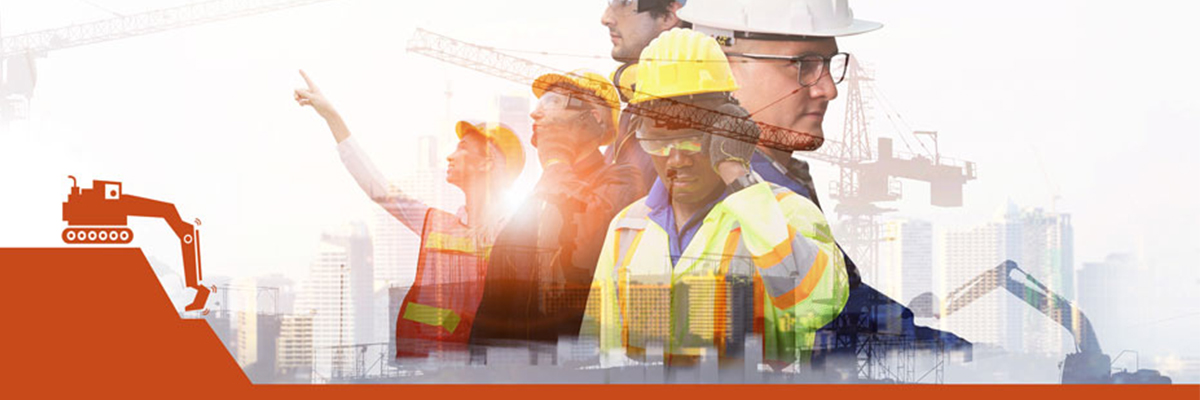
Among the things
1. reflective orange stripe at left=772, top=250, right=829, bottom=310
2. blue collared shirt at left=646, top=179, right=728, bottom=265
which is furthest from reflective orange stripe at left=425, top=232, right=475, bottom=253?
reflective orange stripe at left=772, top=250, right=829, bottom=310

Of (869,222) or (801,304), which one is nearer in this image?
(801,304)

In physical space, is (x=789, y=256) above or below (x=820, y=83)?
below

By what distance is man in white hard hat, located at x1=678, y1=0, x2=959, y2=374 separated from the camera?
996 cm

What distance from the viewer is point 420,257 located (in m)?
10.4

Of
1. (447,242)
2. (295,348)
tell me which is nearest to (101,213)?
(295,348)

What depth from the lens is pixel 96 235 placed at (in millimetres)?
9477

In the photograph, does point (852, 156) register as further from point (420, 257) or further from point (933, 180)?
point (420, 257)

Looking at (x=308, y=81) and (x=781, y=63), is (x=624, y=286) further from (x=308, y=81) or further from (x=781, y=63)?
(x=308, y=81)

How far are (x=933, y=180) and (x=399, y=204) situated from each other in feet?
12.8

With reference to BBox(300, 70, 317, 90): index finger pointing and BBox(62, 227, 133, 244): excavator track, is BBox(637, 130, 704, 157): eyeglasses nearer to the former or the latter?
BBox(300, 70, 317, 90): index finger pointing

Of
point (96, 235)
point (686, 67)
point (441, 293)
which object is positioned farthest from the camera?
point (441, 293)

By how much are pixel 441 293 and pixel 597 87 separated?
1.87 metres

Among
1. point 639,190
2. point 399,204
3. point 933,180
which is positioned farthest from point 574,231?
point 933,180

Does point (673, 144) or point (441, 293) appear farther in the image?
point (441, 293)
